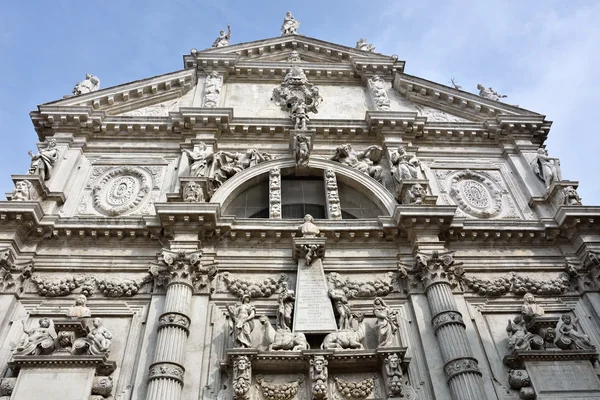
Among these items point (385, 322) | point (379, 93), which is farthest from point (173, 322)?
point (379, 93)

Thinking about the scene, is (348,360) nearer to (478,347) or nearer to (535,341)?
(478,347)

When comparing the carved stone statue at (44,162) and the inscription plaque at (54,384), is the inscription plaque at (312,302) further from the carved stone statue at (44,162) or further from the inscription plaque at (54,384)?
the carved stone statue at (44,162)

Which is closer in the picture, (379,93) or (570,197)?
(570,197)

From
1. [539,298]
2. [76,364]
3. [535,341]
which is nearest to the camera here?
[76,364]

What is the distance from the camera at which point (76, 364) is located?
10.1 metres

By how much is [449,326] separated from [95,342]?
7.31 metres

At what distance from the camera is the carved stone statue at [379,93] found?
17.0 meters

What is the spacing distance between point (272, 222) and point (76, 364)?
211 inches

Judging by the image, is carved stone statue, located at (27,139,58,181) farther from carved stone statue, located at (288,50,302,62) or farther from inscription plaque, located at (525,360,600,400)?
inscription plaque, located at (525,360,600,400)

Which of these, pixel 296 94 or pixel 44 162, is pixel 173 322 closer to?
pixel 44 162

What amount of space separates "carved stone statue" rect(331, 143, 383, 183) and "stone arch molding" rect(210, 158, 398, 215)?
30cm

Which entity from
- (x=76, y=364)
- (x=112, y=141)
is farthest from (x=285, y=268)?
(x=112, y=141)

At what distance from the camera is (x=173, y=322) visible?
1042 cm

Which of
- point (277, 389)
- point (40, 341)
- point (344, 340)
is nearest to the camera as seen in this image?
point (277, 389)
